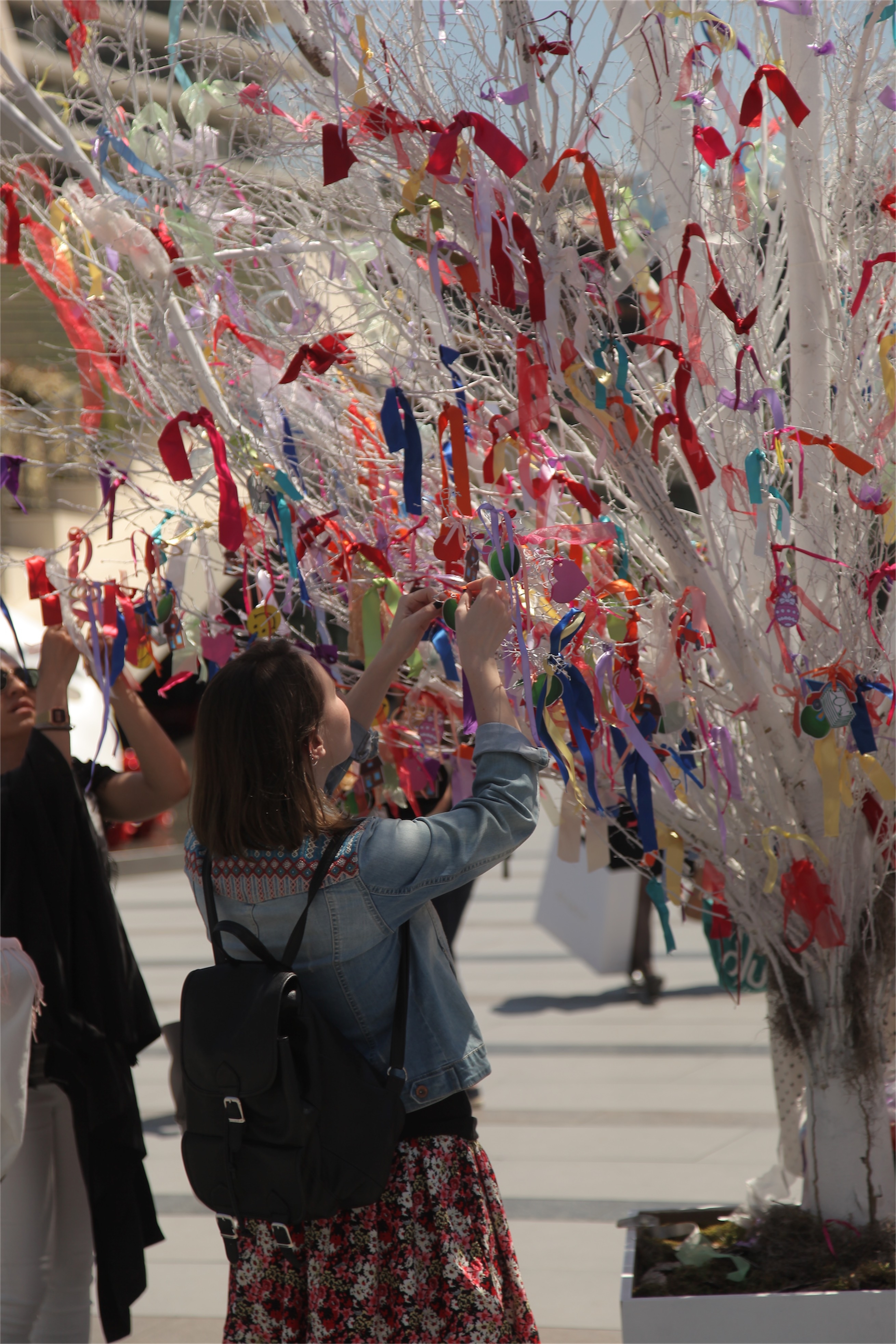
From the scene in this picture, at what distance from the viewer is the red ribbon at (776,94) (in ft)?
5.94

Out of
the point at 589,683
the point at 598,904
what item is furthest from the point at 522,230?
the point at 598,904

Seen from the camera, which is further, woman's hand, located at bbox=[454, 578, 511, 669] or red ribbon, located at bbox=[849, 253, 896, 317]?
red ribbon, located at bbox=[849, 253, 896, 317]

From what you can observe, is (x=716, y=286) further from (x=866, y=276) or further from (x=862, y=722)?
(x=862, y=722)

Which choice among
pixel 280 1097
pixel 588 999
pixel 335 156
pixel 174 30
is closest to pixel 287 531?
pixel 335 156

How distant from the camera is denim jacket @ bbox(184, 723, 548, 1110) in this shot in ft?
5.52

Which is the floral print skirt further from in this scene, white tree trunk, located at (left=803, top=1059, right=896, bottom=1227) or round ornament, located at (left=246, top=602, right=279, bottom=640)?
round ornament, located at (left=246, top=602, right=279, bottom=640)

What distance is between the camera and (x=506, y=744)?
5.70 ft

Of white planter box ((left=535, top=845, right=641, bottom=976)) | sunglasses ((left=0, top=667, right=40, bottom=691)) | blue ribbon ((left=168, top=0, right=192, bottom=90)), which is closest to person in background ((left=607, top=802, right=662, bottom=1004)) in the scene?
white planter box ((left=535, top=845, right=641, bottom=976))

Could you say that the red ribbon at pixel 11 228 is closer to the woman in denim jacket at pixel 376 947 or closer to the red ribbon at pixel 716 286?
the woman in denim jacket at pixel 376 947

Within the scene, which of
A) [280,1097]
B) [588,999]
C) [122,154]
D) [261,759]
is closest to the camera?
[280,1097]

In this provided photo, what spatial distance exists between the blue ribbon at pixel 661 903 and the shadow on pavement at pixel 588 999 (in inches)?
164

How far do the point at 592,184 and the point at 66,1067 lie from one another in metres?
1.89

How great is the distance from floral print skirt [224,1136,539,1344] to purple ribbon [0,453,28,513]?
145 cm

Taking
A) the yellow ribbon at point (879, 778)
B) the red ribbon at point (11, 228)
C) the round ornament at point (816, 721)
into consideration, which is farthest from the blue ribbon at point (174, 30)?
the yellow ribbon at point (879, 778)
